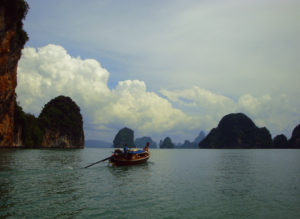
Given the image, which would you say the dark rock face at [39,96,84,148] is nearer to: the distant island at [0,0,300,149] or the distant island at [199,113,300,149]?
the distant island at [0,0,300,149]

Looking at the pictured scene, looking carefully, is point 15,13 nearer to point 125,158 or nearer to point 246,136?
point 125,158

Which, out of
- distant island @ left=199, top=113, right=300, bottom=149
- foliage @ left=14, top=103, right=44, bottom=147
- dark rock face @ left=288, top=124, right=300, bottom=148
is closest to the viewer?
foliage @ left=14, top=103, right=44, bottom=147

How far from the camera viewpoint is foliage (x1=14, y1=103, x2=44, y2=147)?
7000cm

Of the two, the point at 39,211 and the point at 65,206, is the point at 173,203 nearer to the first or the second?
the point at 65,206

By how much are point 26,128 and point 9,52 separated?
106 ft

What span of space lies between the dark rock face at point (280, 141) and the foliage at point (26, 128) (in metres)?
165

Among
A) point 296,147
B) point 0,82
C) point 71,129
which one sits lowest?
point 296,147

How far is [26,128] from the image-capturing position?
246 ft

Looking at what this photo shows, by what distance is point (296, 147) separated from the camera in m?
161

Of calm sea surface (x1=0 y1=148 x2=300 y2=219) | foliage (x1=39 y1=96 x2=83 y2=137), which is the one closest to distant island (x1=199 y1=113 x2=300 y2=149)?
foliage (x1=39 y1=96 x2=83 y2=137)

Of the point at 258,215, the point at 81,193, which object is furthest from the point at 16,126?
the point at 258,215

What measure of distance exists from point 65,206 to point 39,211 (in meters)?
1.23

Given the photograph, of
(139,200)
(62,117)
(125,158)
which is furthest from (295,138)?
(139,200)

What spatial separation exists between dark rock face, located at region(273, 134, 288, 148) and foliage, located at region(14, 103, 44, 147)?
6485 inches
